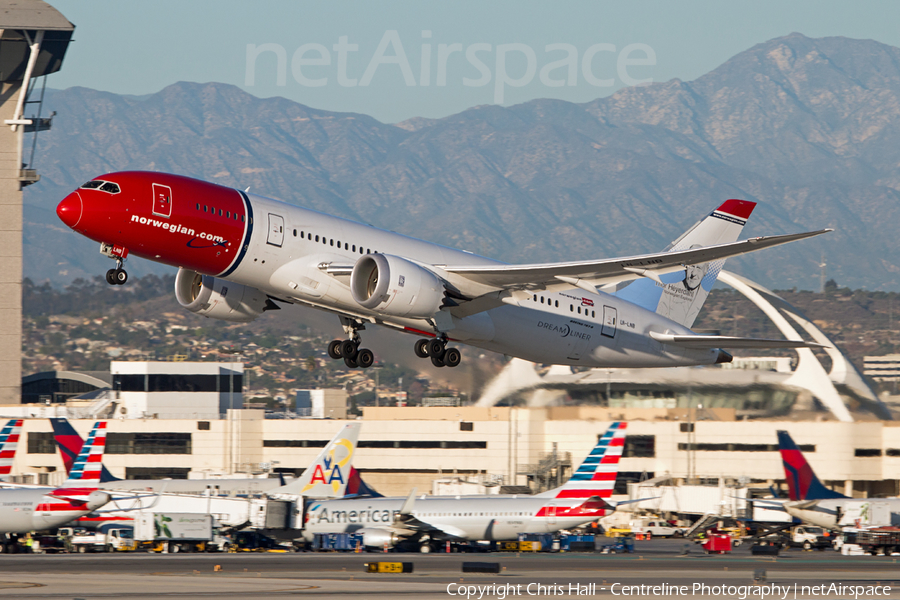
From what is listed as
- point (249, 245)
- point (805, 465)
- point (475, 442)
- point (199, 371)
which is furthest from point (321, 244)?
point (199, 371)

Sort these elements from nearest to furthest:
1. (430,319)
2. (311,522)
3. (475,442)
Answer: (430,319) < (311,522) < (475,442)

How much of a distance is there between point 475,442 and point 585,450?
10233mm

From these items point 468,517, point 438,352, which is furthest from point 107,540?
point 438,352

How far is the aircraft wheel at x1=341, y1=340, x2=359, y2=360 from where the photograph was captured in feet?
132

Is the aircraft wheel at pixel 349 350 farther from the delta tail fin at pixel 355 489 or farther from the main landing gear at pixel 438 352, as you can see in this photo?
the delta tail fin at pixel 355 489

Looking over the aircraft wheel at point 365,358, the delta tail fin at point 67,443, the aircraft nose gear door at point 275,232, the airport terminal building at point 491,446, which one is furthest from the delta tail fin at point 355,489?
the aircraft nose gear door at point 275,232

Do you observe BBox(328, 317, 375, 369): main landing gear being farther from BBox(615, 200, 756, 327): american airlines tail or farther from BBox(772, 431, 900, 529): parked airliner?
BBox(772, 431, 900, 529): parked airliner

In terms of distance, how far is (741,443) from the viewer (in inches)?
2901

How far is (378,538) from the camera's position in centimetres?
5244

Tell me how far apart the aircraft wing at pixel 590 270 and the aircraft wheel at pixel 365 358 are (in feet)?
14.0

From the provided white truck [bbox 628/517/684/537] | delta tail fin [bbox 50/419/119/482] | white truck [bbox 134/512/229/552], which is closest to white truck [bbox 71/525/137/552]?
white truck [bbox 134/512/229/552]

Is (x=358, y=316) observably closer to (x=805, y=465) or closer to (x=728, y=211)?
(x=728, y=211)

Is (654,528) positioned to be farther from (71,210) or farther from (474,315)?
(71,210)
